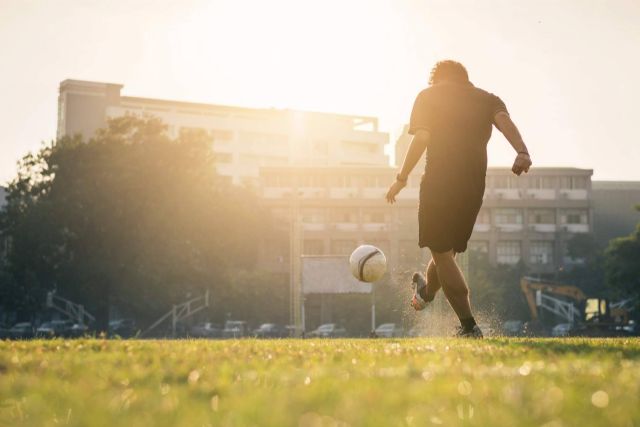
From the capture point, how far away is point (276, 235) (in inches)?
3487

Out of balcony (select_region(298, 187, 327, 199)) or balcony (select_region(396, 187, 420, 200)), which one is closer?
balcony (select_region(396, 187, 420, 200))

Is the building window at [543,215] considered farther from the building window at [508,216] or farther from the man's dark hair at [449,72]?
the man's dark hair at [449,72]

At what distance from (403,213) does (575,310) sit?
2674cm

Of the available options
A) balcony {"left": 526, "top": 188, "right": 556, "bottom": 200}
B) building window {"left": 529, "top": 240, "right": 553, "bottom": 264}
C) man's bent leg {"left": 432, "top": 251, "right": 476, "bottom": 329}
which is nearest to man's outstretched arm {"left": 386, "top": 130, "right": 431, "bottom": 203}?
man's bent leg {"left": 432, "top": 251, "right": 476, "bottom": 329}

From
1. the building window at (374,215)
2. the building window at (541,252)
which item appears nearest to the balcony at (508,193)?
the building window at (541,252)

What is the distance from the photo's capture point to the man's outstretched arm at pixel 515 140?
8.39m

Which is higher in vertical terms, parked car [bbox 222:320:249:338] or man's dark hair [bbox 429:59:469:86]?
man's dark hair [bbox 429:59:469:86]

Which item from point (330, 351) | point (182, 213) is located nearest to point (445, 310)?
point (182, 213)

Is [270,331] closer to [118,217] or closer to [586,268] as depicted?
[118,217]

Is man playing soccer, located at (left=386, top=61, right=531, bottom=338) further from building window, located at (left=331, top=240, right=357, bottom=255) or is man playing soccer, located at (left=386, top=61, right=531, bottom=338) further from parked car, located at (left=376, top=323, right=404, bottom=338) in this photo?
building window, located at (left=331, top=240, right=357, bottom=255)

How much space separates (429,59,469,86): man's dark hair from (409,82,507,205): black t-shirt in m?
0.18

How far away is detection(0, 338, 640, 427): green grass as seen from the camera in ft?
8.61

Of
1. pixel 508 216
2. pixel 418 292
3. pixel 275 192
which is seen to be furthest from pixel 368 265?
pixel 508 216

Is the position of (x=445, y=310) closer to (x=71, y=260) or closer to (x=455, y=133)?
(x=71, y=260)
